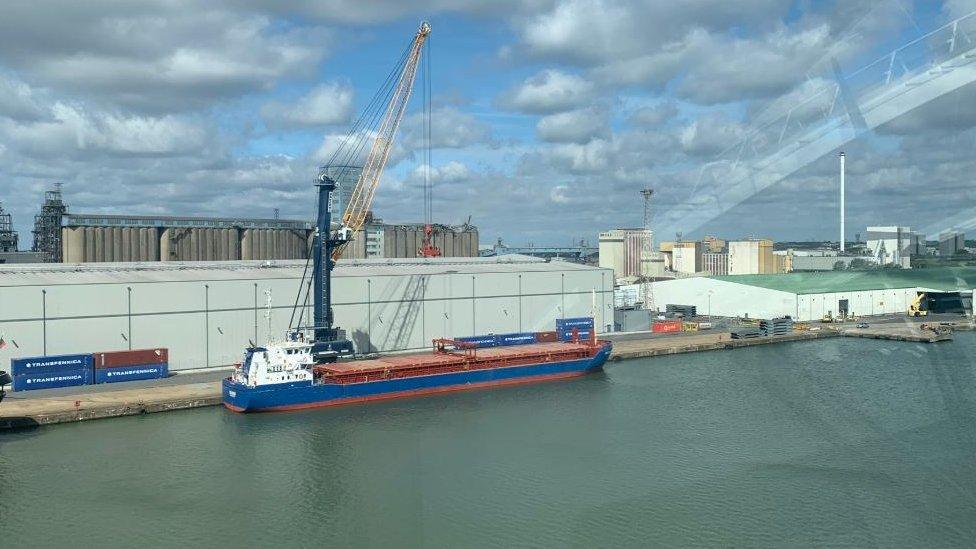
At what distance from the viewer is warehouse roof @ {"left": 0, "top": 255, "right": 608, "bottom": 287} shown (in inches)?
→ 570

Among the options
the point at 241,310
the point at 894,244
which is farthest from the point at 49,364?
the point at 894,244

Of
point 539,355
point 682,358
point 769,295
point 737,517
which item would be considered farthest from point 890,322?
point 737,517

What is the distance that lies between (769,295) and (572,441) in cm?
1740

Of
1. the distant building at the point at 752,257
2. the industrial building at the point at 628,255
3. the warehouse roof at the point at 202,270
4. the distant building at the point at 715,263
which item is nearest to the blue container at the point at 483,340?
the warehouse roof at the point at 202,270

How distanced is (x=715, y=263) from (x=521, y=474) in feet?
116

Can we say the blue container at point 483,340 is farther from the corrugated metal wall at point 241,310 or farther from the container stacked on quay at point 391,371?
the corrugated metal wall at point 241,310

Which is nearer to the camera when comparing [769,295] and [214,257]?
[769,295]

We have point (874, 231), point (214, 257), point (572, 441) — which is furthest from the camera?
point (214, 257)

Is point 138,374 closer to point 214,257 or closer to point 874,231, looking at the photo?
point 874,231

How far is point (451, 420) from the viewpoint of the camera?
12078 millimetres

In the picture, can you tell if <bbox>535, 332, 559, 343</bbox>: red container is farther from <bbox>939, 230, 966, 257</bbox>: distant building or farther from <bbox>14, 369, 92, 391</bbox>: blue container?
<bbox>939, 230, 966, 257</bbox>: distant building

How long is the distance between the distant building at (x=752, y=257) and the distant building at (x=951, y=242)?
3533 centimetres

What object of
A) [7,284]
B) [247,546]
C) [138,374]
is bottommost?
[247,546]

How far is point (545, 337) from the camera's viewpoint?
1905cm
